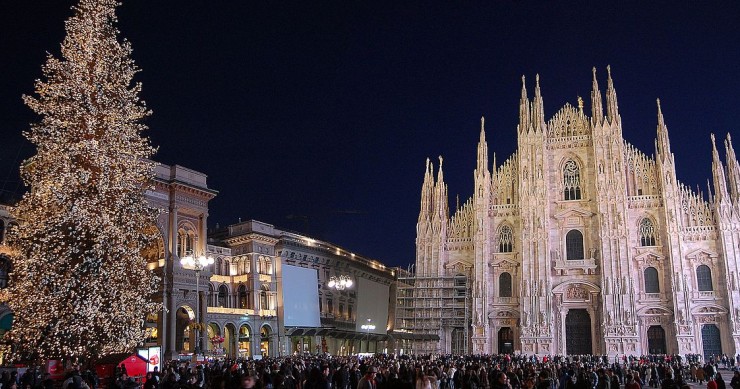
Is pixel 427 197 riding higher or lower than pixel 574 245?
higher

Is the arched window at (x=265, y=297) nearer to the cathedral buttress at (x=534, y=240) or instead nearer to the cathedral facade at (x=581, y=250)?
the cathedral facade at (x=581, y=250)

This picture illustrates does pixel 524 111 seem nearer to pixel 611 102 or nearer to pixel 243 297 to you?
pixel 611 102

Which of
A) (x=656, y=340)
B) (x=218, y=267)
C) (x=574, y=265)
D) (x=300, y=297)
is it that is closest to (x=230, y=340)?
(x=218, y=267)

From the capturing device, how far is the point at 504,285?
58219 millimetres

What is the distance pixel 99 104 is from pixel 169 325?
2386 cm

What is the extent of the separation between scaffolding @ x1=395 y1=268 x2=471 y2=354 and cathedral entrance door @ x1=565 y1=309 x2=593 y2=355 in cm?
815

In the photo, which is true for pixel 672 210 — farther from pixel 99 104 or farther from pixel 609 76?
pixel 99 104

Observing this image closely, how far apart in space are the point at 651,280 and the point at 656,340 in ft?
15.1

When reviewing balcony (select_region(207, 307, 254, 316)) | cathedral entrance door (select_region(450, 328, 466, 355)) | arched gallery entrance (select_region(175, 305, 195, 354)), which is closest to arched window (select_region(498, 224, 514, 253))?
cathedral entrance door (select_region(450, 328, 466, 355))

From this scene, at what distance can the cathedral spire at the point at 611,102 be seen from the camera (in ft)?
187

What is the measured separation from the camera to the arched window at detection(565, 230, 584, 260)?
186 feet

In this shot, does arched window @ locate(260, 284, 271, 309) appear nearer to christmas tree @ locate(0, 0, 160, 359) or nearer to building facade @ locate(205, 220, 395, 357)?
building facade @ locate(205, 220, 395, 357)

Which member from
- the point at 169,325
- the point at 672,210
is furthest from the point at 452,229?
the point at 169,325

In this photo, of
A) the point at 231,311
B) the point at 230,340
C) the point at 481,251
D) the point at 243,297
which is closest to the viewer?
the point at 231,311
